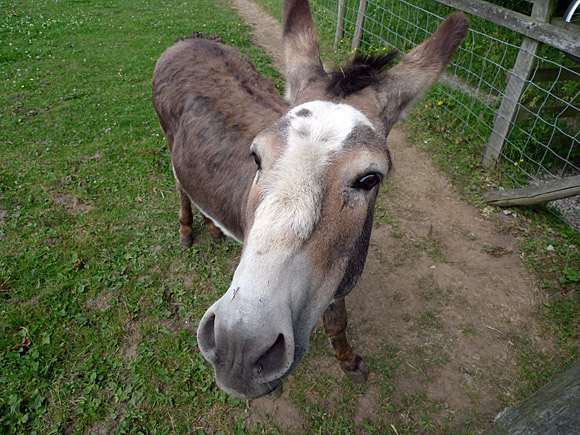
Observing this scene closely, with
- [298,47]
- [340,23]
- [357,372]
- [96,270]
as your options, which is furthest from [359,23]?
[357,372]

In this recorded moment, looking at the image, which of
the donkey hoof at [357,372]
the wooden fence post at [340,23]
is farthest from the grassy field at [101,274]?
the wooden fence post at [340,23]

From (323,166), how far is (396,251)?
110 inches

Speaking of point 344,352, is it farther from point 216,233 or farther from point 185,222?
point 185,222

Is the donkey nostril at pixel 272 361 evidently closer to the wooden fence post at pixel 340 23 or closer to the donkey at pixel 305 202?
the donkey at pixel 305 202

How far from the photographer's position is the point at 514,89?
14.0 feet

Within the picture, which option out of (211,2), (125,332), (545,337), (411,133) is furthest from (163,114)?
(211,2)

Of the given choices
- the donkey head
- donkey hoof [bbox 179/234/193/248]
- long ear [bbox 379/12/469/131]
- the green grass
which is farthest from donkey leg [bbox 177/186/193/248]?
long ear [bbox 379/12/469/131]

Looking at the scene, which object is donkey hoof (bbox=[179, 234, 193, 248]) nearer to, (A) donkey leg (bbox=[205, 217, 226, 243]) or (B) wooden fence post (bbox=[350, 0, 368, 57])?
(A) donkey leg (bbox=[205, 217, 226, 243])

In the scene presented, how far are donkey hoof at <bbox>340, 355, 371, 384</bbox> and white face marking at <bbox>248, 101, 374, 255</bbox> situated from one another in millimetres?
1953

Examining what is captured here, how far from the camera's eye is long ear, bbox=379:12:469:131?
2164mm

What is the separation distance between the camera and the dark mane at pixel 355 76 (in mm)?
1988

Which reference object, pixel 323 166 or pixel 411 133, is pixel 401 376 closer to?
pixel 323 166

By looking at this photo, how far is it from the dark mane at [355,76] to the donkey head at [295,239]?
0.15ft

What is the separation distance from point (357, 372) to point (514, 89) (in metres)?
3.96
